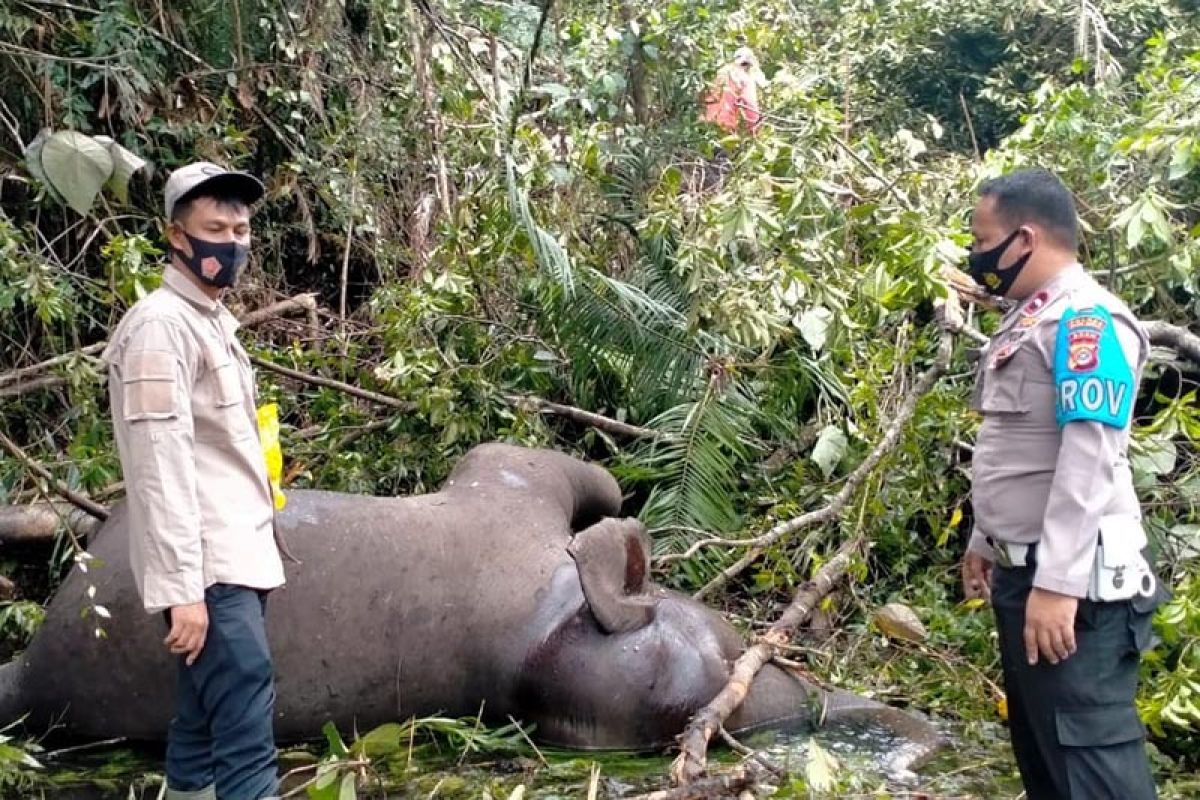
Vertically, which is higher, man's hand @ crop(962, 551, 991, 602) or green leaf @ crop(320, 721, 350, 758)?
man's hand @ crop(962, 551, 991, 602)

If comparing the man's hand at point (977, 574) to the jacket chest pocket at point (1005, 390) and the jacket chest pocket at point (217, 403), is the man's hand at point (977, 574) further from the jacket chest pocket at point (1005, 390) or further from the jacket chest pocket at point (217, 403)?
A: the jacket chest pocket at point (217, 403)

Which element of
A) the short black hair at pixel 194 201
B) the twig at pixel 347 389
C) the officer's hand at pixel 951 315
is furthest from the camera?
the twig at pixel 347 389

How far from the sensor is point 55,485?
4375mm

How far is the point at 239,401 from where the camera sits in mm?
3283

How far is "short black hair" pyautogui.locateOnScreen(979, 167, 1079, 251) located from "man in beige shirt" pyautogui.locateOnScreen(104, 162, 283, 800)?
1835 millimetres

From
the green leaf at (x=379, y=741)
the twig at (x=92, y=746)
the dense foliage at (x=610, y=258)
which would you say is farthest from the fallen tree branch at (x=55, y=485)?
the green leaf at (x=379, y=741)

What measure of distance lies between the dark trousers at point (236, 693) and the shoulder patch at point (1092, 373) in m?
1.91

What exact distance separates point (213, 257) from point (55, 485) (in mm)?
Answer: 1516

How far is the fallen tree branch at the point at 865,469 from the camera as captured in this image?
5.19m

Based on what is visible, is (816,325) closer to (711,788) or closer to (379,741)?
(711,788)

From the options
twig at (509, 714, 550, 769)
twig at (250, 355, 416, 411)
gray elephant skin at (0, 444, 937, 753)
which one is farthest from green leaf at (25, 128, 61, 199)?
twig at (509, 714, 550, 769)

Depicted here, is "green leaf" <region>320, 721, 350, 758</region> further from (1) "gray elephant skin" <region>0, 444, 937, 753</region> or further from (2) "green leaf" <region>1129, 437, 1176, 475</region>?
(2) "green leaf" <region>1129, 437, 1176, 475</region>

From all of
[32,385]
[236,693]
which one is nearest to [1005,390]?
[236,693]

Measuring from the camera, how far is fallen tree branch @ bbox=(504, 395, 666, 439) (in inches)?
245
